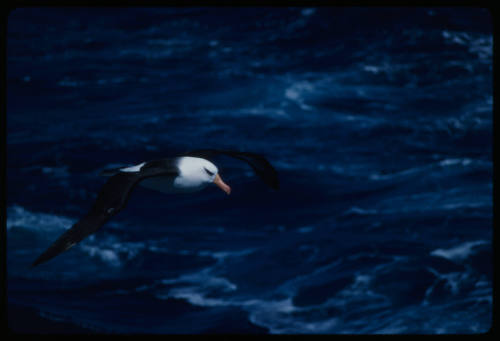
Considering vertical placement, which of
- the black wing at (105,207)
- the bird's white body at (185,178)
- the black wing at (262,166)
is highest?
the black wing at (262,166)

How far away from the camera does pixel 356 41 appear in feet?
156

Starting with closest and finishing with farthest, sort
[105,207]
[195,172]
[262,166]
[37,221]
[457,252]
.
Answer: [105,207] → [195,172] → [262,166] → [457,252] → [37,221]

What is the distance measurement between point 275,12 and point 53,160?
79.8ft

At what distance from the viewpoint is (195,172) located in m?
11.7

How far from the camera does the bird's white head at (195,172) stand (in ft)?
37.7

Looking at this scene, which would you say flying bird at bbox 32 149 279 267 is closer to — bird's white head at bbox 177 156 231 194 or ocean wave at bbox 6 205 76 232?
bird's white head at bbox 177 156 231 194

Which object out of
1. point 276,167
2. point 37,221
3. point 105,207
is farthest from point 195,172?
point 276,167

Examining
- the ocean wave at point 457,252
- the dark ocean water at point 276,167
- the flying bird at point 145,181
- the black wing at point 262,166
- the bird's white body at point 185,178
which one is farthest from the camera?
the ocean wave at point 457,252

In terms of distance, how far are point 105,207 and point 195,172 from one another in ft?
5.74

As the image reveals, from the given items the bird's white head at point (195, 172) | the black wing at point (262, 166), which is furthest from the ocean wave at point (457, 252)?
the bird's white head at point (195, 172)

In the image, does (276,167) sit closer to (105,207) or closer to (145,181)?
(145,181)

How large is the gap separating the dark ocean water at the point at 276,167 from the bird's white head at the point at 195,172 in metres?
11.4

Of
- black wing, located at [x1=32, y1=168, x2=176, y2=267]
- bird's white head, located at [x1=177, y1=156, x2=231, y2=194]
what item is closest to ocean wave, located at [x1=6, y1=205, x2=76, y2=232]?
bird's white head, located at [x1=177, y1=156, x2=231, y2=194]

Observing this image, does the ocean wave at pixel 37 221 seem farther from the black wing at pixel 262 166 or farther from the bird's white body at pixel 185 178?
the bird's white body at pixel 185 178
